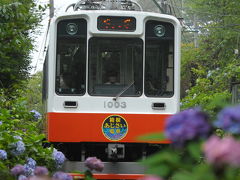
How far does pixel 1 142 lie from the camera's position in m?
6.20

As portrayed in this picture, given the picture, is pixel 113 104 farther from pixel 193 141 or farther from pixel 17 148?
pixel 193 141

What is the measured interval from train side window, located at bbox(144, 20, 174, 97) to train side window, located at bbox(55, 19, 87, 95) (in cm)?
92

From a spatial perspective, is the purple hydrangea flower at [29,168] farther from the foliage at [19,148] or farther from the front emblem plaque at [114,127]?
the front emblem plaque at [114,127]

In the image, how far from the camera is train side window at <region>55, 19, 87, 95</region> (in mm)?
9078

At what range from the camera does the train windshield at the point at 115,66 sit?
29.7ft

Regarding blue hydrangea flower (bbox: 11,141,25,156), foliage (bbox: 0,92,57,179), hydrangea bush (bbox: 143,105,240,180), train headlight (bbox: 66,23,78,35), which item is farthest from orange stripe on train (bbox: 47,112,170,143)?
hydrangea bush (bbox: 143,105,240,180)

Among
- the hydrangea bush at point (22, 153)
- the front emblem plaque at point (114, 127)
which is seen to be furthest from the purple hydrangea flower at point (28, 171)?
the front emblem plaque at point (114, 127)

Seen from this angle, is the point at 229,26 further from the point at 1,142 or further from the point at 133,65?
the point at 1,142

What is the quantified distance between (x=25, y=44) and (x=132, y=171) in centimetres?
222

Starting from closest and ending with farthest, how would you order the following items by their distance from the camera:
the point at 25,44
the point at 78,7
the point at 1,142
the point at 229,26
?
the point at 1,142
the point at 25,44
the point at 78,7
the point at 229,26

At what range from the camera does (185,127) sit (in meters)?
2.11

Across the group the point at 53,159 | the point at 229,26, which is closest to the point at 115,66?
the point at 53,159

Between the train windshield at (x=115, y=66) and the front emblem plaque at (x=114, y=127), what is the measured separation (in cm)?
38

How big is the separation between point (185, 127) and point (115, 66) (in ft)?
22.9
